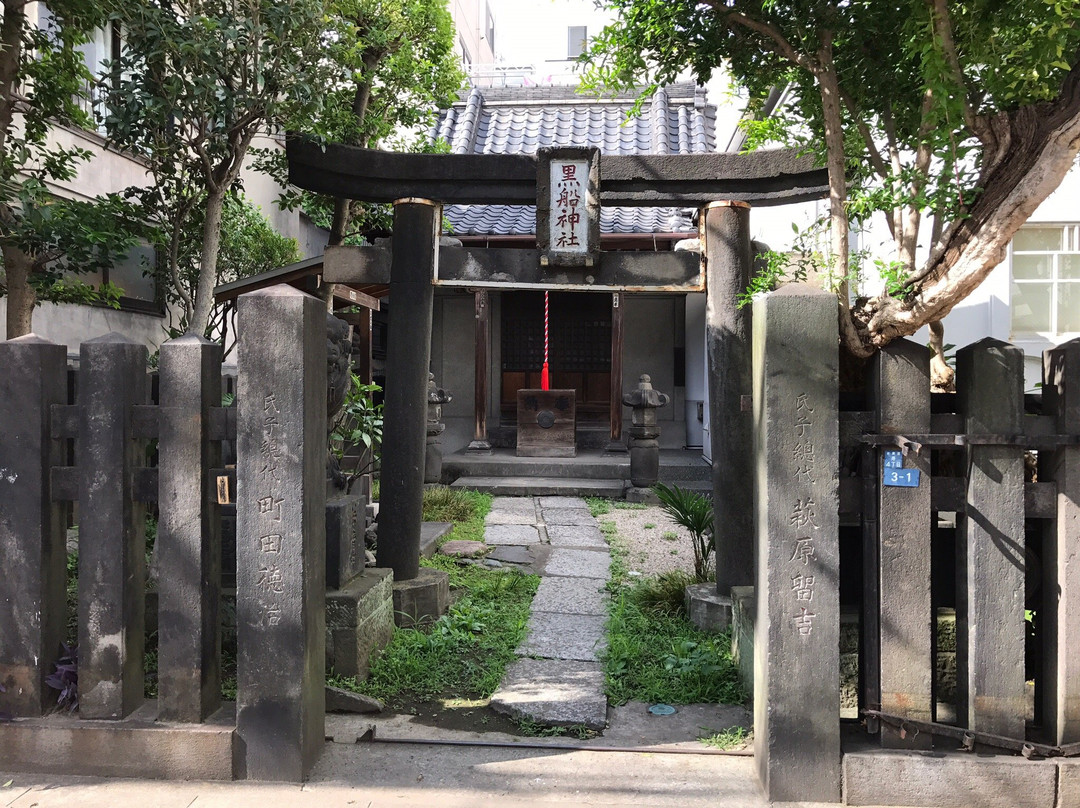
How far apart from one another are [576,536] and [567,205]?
192 inches

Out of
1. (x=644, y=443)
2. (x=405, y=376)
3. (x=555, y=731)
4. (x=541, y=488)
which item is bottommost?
(x=555, y=731)

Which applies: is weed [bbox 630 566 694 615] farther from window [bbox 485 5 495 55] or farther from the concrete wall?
window [bbox 485 5 495 55]

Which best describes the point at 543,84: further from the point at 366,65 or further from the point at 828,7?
the point at 828,7

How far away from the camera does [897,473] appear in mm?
3498

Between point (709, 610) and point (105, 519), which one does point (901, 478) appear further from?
point (105, 519)

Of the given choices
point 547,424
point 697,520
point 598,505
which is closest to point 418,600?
point 697,520

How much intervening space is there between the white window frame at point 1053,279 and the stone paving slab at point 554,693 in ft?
23.3

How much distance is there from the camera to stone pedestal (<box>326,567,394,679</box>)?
16.1 ft

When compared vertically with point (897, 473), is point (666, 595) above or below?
below

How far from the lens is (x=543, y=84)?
64.3ft

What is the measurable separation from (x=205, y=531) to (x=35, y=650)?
926 mm

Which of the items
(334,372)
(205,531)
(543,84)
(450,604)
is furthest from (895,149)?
(543,84)

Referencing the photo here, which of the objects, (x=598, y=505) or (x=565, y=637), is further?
(x=598, y=505)

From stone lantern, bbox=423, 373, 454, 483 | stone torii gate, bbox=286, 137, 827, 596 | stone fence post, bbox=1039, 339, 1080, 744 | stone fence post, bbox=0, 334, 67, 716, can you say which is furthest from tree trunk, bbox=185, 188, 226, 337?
stone fence post, bbox=1039, 339, 1080, 744
